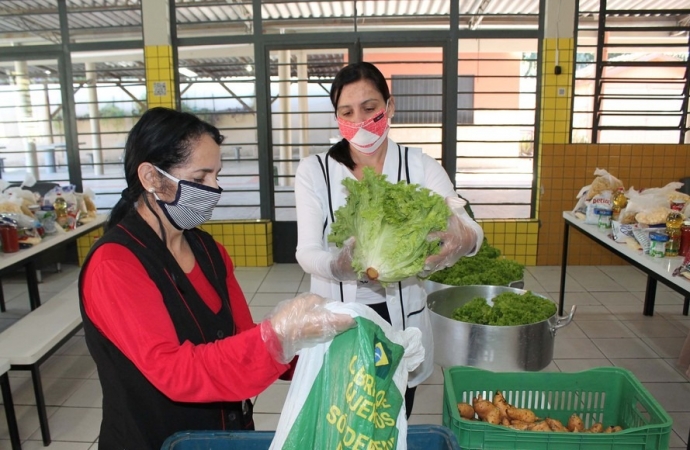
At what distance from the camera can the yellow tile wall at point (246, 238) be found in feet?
18.9

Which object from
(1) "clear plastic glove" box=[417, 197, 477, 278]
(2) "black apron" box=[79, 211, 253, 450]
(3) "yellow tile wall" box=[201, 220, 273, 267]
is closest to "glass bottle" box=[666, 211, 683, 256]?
(1) "clear plastic glove" box=[417, 197, 477, 278]

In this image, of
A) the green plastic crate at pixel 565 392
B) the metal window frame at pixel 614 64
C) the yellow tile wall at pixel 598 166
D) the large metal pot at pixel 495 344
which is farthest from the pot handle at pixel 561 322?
the metal window frame at pixel 614 64

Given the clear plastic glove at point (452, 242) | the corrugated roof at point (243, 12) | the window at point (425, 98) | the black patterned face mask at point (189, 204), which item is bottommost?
the clear plastic glove at point (452, 242)

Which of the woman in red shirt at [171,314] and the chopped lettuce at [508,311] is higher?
the woman in red shirt at [171,314]

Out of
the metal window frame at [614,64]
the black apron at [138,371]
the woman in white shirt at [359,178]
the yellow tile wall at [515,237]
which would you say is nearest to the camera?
the black apron at [138,371]

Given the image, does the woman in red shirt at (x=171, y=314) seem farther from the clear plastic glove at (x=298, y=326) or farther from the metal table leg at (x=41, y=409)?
the metal table leg at (x=41, y=409)

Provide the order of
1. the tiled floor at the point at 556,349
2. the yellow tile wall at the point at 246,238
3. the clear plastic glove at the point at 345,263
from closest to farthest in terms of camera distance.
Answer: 1. the clear plastic glove at the point at 345,263
2. the tiled floor at the point at 556,349
3. the yellow tile wall at the point at 246,238

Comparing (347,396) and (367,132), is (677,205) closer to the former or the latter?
(367,132)

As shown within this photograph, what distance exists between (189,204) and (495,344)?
1.44m

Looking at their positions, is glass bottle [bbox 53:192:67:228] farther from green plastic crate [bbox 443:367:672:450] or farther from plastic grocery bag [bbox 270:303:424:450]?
plastic grocery bag [bbox 270:303:424:450]

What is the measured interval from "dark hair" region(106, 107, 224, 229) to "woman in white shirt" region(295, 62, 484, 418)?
1.71ft

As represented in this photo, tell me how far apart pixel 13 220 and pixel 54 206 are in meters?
0.68

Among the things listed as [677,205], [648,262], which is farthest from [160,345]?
[677,205]

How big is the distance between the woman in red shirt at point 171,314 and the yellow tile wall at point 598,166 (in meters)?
4.78
